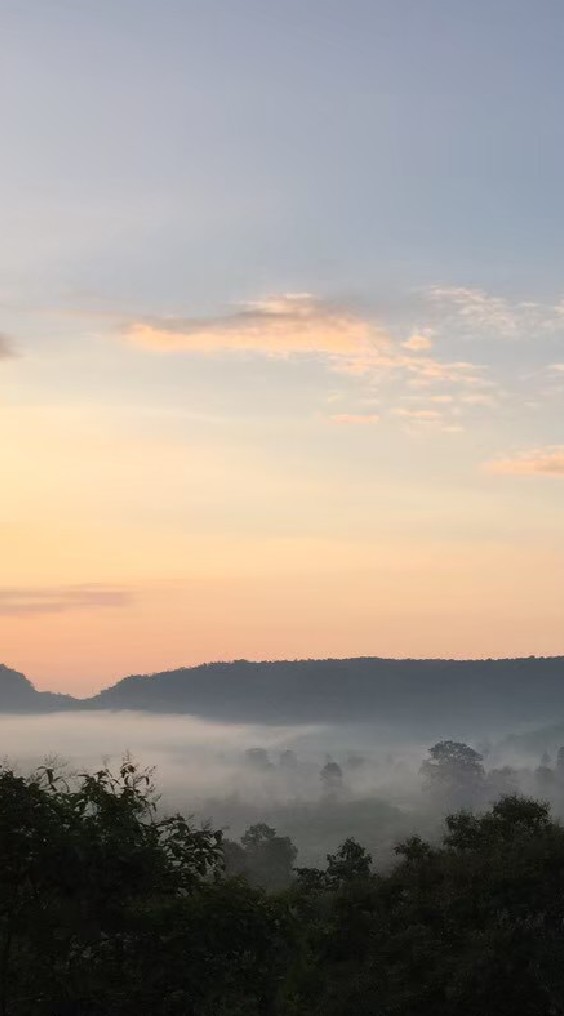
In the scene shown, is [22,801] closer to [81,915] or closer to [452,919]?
[81,915]

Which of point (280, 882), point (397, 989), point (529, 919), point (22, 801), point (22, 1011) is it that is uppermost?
point (22, 801)

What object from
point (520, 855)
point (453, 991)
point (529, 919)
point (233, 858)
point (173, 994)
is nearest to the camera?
point (173, 994)

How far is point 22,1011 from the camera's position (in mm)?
20688

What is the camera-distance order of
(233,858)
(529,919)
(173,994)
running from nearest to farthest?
(173,994)
(529,919)
(233,858)

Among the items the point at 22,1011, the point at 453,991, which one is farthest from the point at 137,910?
the point at 453,991

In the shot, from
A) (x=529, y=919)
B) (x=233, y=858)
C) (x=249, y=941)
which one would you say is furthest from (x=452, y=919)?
(x=233, y=858)

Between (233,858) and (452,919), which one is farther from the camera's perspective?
(233,858)

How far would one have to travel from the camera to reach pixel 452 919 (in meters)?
53.7

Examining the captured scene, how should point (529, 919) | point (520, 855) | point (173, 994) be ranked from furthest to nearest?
point (520, 855) < point (529, 919) < point (173, 994)

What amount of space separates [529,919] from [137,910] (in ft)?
114

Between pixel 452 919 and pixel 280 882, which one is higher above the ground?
pixel 452 919

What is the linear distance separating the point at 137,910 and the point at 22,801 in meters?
3.25

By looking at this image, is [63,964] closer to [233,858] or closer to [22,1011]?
[22,1011]

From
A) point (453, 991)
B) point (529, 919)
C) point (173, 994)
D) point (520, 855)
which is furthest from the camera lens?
point (520, 855)
